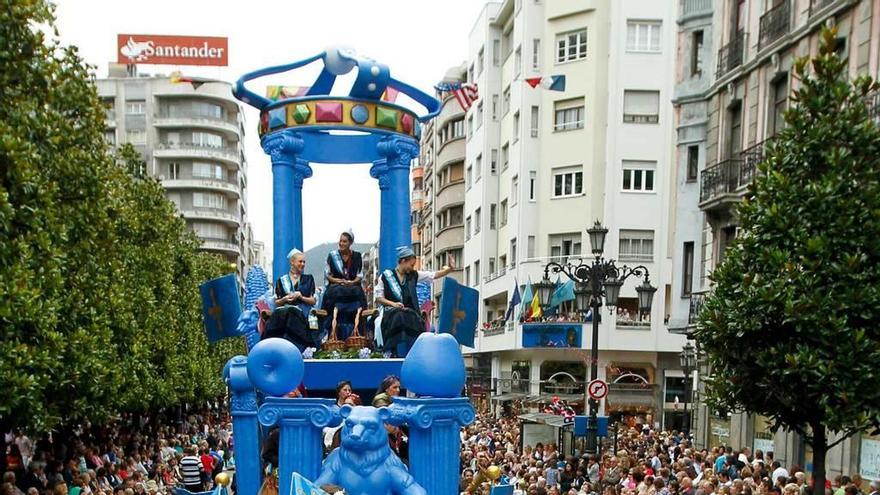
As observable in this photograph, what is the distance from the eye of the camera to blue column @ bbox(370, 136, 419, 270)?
13.2 metres

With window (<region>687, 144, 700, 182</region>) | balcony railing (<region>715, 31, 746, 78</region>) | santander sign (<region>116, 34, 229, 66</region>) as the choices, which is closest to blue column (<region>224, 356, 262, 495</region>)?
balcony railing (<region>715, 31, 746, 78</region>)

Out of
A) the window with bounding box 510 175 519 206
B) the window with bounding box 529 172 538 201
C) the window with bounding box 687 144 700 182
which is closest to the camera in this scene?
the window with bounding box 687 144 700 182

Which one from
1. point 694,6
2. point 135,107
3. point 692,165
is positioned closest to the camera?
point 692,165

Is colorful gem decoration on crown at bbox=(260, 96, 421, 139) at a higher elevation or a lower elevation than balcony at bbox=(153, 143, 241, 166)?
lower

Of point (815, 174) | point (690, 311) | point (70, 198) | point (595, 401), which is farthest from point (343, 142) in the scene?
point (690, 311)

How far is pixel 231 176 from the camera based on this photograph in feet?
231

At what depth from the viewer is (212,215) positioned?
223ft

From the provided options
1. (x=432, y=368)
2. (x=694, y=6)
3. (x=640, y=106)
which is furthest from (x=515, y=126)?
(x=432, y=368)

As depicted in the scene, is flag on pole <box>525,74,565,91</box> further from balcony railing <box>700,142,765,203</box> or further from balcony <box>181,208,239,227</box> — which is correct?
balcony <box>181,208,239,227</box>

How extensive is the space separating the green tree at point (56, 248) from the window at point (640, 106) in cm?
2218

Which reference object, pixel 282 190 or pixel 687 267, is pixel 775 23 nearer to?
pixel 687 267

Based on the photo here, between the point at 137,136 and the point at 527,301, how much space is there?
39.8 m

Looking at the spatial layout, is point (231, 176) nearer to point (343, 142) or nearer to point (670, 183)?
point (670, 183)

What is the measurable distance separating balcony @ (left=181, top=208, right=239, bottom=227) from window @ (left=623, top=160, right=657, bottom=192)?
131 feet
